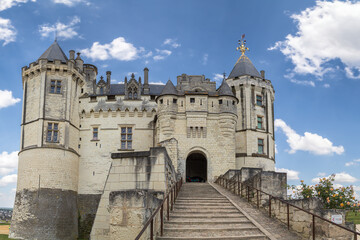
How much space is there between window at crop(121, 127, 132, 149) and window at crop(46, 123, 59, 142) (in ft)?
20.4

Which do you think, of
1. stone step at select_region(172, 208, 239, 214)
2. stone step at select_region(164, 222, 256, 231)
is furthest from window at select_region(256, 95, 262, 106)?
stone step at select_region(164, 222, 256, 231)

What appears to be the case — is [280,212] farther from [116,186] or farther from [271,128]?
[271,128]

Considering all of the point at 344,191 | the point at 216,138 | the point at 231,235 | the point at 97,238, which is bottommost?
the point at 97,238

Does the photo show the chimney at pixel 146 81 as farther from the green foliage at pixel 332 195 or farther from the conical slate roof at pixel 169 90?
the green foliage at pixel 332 195

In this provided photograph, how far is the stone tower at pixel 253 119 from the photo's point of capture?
3456 cm

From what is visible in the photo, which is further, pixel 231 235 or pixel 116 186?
pixel 116 186

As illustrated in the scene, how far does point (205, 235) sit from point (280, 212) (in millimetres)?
4016

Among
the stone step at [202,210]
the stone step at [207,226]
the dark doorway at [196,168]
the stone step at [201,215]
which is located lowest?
the stone step at [207,226]

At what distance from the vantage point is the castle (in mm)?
31000

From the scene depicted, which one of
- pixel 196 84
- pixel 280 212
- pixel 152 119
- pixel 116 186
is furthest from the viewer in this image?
pixel 152 119

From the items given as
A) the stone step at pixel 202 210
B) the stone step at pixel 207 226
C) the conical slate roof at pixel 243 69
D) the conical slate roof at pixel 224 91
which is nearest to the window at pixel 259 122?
the conical slate roof at pixel 243 69

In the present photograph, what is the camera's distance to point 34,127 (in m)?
32.7

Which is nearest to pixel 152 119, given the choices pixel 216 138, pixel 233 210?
pixel 216 138

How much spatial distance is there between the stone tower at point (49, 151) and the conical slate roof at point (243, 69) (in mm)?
14483
